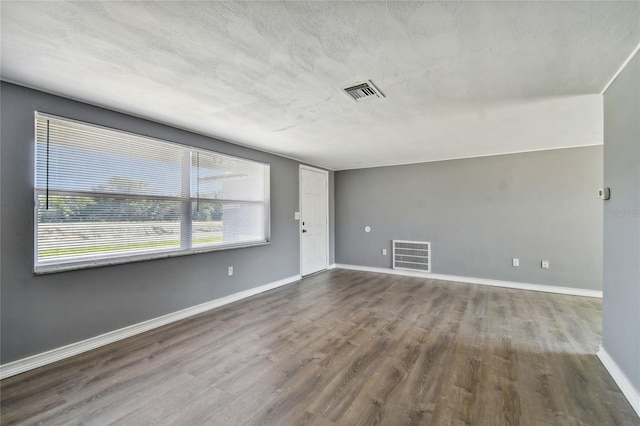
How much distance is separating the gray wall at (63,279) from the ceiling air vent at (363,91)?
7.23 feet

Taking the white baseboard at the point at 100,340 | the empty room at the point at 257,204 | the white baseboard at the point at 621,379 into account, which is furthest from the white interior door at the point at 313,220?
the white baseboard at the point at 621,379

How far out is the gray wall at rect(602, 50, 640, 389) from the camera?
5.76ft

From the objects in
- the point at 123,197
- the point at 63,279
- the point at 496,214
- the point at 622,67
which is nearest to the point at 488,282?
the point at 496,214

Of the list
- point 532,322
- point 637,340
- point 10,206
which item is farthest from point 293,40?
point 532,322

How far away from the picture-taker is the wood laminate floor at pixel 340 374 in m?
1.68

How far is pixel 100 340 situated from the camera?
254cm

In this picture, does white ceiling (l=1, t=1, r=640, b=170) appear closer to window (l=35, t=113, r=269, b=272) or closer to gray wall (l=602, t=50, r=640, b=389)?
gray wall (l=602, t=50, r=640, b=389)

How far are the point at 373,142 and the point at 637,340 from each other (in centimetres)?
317

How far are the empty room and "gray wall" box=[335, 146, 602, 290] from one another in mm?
49

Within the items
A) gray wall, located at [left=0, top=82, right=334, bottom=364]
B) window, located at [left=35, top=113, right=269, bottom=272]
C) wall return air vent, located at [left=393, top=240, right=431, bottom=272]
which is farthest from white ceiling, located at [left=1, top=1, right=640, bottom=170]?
wall return air vent, located at [left=393, top=240, right=431, bottom=272]

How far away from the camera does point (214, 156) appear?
369cm

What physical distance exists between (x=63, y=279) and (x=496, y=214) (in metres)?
5.96

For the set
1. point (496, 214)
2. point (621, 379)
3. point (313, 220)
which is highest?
point (496, 214)

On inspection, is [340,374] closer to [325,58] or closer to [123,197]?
[325,58]
